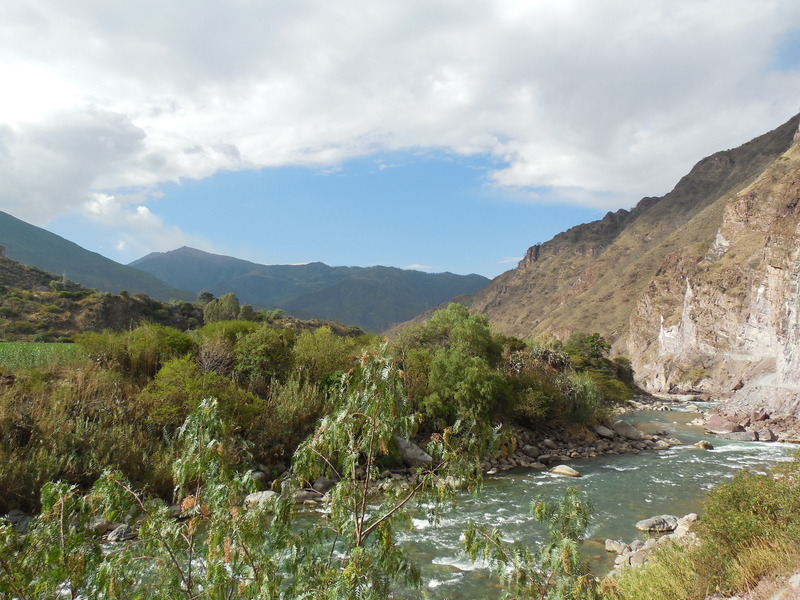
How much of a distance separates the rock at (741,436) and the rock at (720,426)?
30.3 inches

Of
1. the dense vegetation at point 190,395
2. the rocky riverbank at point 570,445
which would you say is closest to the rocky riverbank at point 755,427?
the rocky riverbank at point 570,445

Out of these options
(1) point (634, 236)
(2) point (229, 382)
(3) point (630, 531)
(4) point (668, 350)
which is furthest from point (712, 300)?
(1) point (634, 236)

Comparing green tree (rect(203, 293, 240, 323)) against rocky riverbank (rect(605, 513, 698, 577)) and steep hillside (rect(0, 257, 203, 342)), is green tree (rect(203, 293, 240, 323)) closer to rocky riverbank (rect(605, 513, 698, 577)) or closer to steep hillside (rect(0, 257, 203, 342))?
steep hillside (rect(0, 257, 203, 342))

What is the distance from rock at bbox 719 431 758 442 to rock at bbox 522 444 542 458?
18.3 meters

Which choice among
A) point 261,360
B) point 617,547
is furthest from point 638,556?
point 261,360

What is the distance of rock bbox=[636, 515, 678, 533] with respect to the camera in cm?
1338

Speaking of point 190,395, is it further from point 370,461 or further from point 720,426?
point 720,426

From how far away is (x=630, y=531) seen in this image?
1348cm

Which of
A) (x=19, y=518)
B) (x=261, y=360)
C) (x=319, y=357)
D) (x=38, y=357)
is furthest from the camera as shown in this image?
(x=319, y=357)

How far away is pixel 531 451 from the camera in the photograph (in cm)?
2323

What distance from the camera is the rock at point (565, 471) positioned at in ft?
64.7

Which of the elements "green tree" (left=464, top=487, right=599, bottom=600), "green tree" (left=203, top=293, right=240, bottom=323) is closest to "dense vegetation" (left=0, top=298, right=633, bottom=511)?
"green tree" (left=464, top=487, right=599, bottom=600)

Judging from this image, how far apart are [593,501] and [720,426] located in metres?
27.6

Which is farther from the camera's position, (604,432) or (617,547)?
(604,432)
